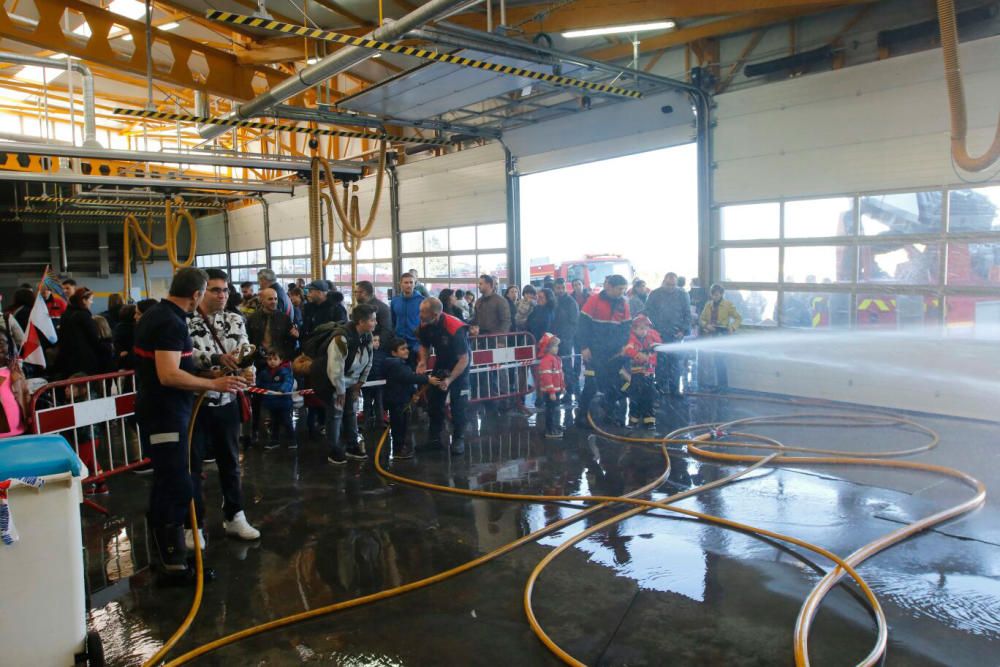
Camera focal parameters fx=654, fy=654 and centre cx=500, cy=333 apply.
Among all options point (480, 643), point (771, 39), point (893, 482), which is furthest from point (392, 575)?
point (771, 39)

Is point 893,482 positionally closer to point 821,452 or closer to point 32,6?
point 821,452

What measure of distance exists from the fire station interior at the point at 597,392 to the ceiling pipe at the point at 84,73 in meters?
0.07

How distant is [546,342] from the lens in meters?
8.18

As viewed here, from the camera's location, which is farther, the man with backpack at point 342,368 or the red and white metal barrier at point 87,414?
the man with backpack at point 342,368

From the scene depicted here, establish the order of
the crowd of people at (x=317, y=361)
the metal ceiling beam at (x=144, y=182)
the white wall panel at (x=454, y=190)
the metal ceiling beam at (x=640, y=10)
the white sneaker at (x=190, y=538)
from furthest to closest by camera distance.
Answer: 1. the white wall panel at (x=454, y=190)
2. the metal ceiling beam at (x=144, y=182)
3. the metal ceiling beam at (x=640, y=10)
4. the white sneaker at (x=190, y=538)
5. the crowd of people at (x=317, y=361)

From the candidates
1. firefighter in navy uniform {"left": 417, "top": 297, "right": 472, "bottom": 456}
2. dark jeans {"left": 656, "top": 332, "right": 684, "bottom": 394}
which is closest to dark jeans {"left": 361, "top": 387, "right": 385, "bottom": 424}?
firefighter in navy uniform {"left": 417, "top": 297, "right": 472, "bottom": 456}

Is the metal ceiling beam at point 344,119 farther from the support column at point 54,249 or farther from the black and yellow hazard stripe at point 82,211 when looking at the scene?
the support column at point 54,249

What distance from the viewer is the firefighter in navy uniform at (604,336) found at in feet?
27.1

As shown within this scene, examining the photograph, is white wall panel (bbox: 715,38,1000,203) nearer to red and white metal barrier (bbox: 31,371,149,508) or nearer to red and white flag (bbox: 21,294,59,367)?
red and white metal barrier (bbox: 31,371,149,508)

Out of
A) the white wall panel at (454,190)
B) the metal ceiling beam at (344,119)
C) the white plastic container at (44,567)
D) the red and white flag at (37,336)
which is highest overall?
the metal ceiling beam at (344,119)

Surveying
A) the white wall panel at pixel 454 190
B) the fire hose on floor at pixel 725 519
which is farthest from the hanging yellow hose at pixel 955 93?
the white wall panel at pixel 454 190

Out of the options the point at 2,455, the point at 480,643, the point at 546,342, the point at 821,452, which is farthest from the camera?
the point at 546,342

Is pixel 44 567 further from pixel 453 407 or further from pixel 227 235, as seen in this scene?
pixel 227 235

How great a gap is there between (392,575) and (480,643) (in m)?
1.01
